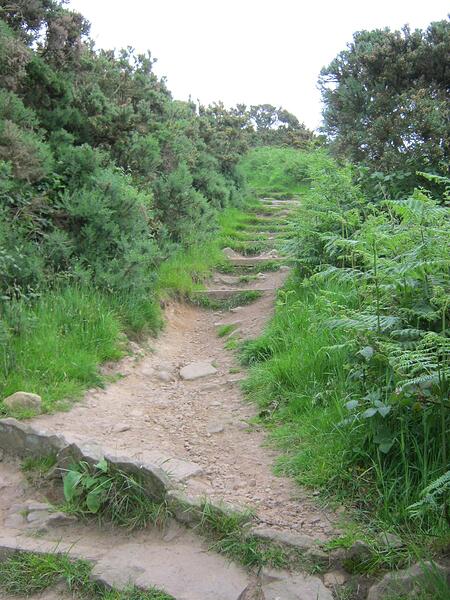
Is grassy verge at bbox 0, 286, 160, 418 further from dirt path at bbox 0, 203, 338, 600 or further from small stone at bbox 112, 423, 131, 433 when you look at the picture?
small stone at bbox 112, 423, 131, 433

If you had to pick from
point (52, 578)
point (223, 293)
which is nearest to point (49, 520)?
point (52, 578)

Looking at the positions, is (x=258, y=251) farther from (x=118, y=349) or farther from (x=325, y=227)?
(x=118, y=349)

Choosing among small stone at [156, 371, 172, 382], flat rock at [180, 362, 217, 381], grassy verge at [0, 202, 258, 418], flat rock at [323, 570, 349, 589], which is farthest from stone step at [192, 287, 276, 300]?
flat rock at [323, 570, 349, 589]

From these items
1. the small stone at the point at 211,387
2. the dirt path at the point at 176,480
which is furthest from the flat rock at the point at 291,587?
the small stone at the point at 211,387

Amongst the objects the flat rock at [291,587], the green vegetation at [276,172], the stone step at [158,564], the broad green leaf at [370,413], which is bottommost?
the stone step at [158,564]

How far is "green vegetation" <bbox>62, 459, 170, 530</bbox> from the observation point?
139 inches

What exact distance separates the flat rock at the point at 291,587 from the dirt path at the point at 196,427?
1.10 feet

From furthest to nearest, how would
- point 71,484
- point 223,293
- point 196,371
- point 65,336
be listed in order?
point 223,293 < point 196,371 < point 65,336 < point 71,484

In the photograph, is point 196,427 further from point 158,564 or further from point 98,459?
point 158,564

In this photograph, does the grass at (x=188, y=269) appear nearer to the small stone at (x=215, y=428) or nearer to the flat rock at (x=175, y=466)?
the small stone at (x=215, y=428)

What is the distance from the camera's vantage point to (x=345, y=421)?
12.5ft

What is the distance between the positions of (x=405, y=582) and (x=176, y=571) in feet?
3.88

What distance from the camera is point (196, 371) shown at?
645cm

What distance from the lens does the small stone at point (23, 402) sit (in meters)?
4.71
